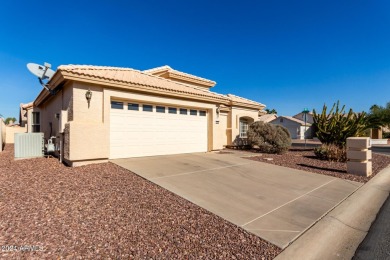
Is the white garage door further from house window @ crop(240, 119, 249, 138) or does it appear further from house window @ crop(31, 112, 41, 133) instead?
house window @ crop(31, 112, 41, 133)

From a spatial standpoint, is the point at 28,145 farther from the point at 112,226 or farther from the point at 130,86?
the point at 112,226

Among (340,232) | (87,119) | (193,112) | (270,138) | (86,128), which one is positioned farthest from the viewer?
(270,138)

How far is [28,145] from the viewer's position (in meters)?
8.89

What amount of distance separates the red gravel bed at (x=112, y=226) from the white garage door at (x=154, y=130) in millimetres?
3989

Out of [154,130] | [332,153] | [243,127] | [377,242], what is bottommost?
[377,242]

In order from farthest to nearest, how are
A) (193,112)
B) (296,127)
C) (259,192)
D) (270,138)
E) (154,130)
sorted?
1. (296,127)
2. (270,138)
3. (193,112)
4. (154,130)
5. (259,192)

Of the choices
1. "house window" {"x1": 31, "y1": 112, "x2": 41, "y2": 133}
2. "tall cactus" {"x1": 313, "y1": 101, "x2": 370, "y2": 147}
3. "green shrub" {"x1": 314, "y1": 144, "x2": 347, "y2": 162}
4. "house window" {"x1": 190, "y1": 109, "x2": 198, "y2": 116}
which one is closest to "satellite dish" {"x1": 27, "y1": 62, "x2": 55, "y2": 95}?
"house window" {"x1": 190, "y1": 109, "x2": 198, "y2": 116}

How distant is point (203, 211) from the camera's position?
3754 mm

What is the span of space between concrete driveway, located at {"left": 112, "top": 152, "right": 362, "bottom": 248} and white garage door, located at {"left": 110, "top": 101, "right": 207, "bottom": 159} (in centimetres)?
180

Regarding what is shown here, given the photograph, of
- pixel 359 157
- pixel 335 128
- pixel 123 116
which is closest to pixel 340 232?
pixel 359 157

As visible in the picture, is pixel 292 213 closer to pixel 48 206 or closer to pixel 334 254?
pixel 334 254

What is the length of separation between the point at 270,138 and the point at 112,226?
1154 centimetres

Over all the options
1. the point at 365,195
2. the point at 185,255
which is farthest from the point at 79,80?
the point at 365,195

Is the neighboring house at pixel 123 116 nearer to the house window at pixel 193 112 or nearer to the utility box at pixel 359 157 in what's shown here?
the house window at pixel 193 112
